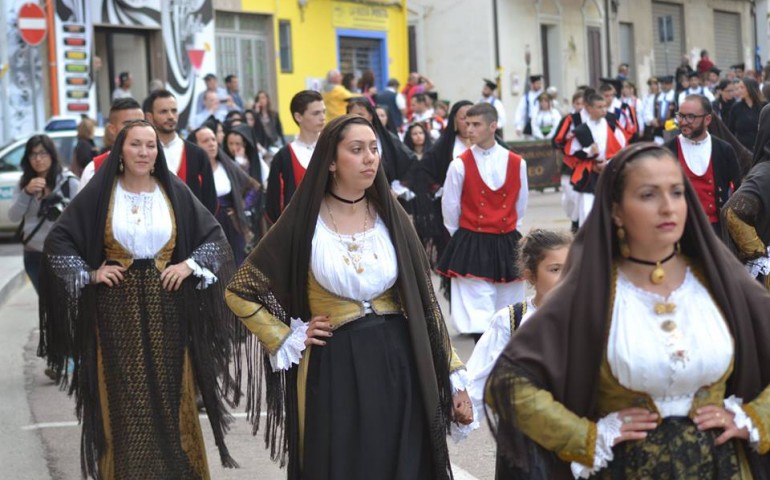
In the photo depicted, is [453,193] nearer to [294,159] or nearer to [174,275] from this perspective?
[294,159]

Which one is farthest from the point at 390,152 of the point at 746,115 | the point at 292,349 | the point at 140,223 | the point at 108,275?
the point at 292,349

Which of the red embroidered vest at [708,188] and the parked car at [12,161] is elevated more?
the parked car at [12,161]

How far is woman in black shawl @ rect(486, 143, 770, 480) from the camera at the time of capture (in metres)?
3.62

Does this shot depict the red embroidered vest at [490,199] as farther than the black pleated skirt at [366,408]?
Yes

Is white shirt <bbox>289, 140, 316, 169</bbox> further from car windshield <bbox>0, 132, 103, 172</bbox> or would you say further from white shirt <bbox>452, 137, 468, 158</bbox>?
car windshield <bbox>0, 132, 103, 172</bbox>

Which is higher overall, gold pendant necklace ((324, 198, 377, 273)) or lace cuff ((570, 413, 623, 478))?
gold pendant necklace ((324, 198, 377, 273))

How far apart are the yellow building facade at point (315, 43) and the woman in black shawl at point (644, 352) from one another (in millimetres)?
23321

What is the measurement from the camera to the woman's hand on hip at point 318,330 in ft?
17.0

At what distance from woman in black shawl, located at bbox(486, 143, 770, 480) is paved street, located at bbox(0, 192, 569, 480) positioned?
126 inches

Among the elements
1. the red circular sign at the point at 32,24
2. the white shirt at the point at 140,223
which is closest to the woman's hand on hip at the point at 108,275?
the white shirt at the point at 140,223

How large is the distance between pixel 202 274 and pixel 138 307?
35 cm

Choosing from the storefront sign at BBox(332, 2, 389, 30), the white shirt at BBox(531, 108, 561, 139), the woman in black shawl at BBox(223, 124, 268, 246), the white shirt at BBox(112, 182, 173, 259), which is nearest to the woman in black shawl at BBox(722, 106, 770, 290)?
the white shirt at BBox(112, 182, 173, 259)

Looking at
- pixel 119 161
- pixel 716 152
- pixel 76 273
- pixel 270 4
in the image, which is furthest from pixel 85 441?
pixel 270 4

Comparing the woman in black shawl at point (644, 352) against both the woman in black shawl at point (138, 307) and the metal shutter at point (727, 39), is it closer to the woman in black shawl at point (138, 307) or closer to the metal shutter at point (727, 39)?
the woman in black shawl at point (138, 307)
